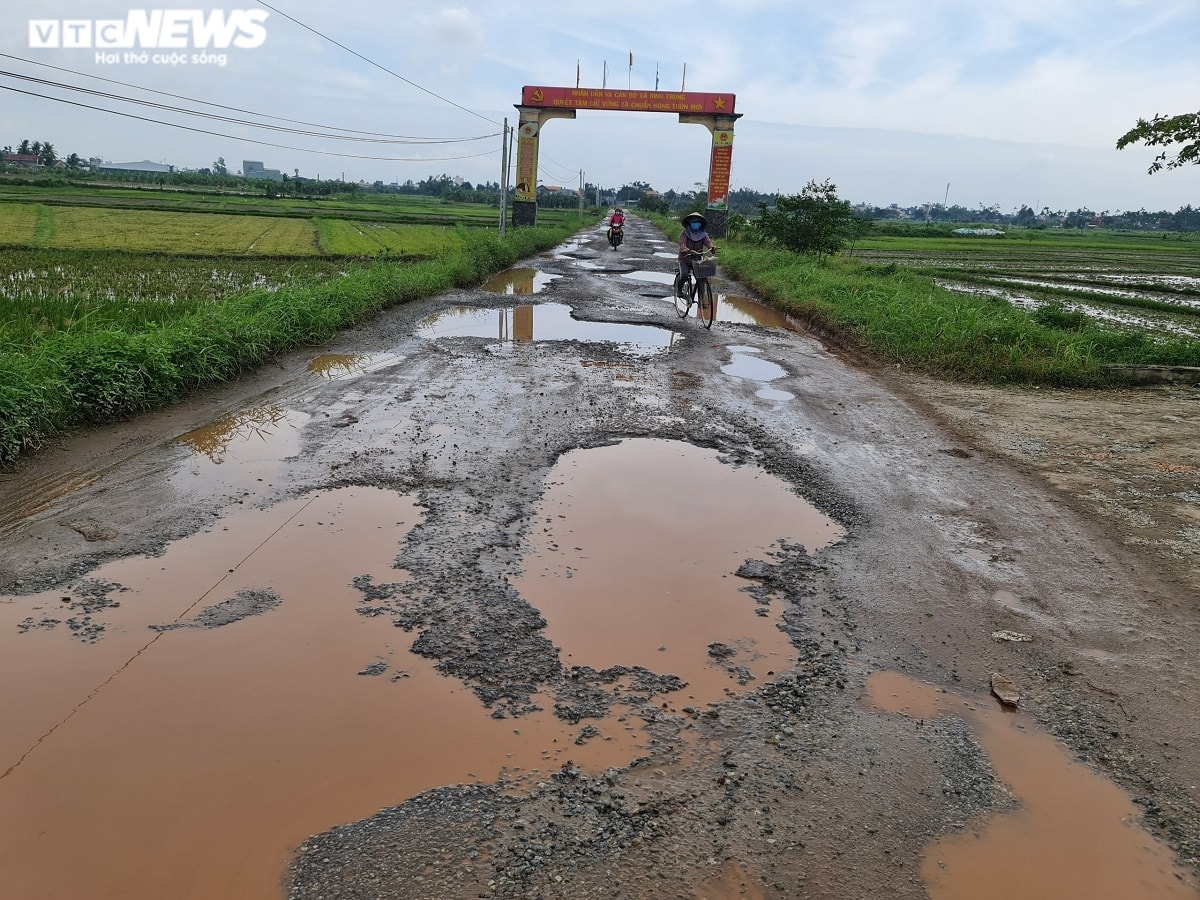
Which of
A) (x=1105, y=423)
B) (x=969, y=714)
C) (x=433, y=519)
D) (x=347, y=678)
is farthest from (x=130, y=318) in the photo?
(x=1105, y=423)

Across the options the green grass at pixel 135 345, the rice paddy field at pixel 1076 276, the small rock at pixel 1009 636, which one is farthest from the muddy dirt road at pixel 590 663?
the rice paddy field at pixel 1076 276

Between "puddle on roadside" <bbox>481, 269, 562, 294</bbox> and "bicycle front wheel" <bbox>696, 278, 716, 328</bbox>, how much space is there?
435cm

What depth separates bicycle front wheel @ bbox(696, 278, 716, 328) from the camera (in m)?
12.2

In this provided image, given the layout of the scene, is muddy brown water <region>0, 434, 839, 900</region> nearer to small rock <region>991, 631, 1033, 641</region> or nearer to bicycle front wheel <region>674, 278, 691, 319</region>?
small rock <region>991, 631, 1033, 641</region>

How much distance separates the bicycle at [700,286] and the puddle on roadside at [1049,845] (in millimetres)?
9613

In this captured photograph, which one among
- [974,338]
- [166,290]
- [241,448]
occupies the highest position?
[974,338]

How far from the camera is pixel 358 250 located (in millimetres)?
22688

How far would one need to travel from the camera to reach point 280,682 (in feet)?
10.1

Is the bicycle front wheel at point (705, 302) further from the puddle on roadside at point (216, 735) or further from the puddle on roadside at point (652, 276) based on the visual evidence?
the puddle on roadside at point (216, 735)

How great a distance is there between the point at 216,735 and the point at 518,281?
15798 millimetres

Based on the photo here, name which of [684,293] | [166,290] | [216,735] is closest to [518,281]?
[684,293]

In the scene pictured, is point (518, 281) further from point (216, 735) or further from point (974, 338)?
point (216, 735)

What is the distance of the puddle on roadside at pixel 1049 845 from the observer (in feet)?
Result: 7.48

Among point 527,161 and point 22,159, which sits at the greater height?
point 22,159
